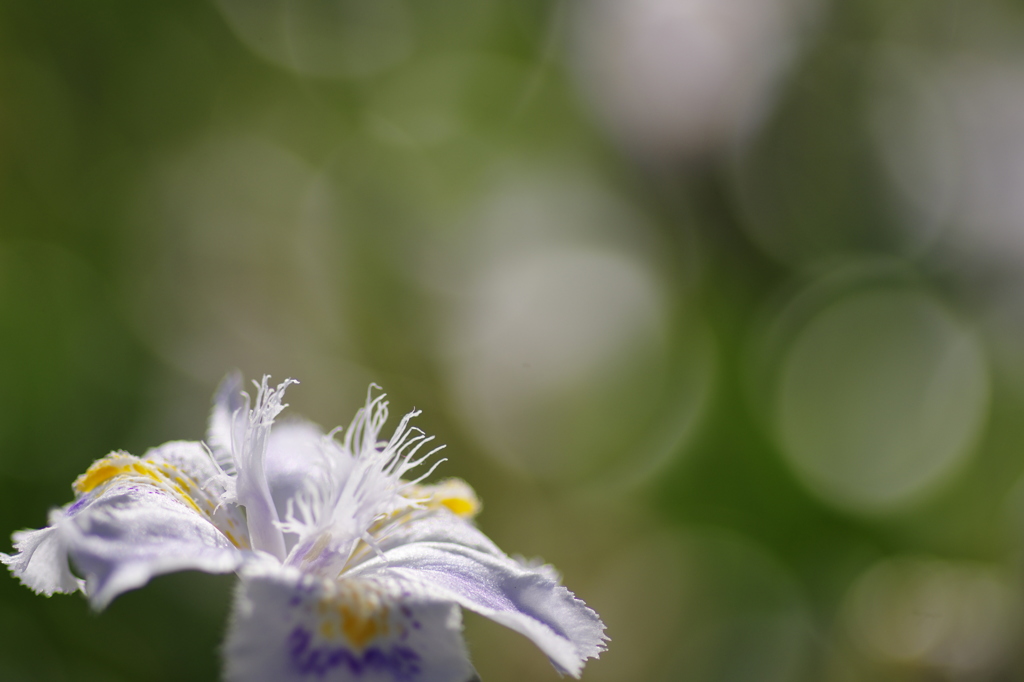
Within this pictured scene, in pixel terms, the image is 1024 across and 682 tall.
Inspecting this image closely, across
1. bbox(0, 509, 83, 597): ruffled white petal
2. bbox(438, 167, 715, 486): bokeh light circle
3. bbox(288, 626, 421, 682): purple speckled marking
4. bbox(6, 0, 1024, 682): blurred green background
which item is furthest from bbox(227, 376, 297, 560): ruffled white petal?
bbox(438, 167, 715, 486): bokeh light circle

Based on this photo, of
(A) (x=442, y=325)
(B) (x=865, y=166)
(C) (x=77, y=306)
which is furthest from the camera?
(B) (x=865, y=166)

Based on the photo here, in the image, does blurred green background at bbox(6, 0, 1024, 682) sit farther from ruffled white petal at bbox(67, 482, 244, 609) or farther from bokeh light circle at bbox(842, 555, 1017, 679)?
ruffled white petal at bbox(67, 482, 244, 609)

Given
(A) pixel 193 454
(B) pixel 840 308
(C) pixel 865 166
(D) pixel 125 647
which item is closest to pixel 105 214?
(D) pixel 125 647

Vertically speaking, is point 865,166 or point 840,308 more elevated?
point 865,166

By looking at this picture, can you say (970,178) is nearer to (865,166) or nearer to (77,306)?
(865,166)

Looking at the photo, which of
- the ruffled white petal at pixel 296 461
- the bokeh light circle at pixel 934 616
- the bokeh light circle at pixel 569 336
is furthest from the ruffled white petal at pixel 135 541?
the bokeh light circle at pixel 569 336

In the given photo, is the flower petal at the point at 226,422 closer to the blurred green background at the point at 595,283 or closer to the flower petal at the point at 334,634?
the flower petal at the point at 334,634

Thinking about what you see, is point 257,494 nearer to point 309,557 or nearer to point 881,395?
point 309,557

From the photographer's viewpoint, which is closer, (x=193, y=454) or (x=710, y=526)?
(x=193, y=454)
